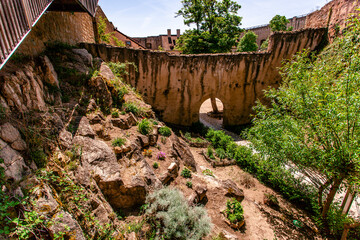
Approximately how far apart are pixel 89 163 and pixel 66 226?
1795 mm

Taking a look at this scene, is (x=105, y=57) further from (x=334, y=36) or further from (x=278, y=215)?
(x=334, y=36)

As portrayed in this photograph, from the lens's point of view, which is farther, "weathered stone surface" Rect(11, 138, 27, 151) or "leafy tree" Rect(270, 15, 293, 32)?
"leafy tree" Rect(270, 15, 293, 32)

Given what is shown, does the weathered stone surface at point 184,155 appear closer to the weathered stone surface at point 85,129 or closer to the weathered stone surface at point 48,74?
the weathered stone surface at point 85,129

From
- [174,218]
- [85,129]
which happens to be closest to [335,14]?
[174,218]

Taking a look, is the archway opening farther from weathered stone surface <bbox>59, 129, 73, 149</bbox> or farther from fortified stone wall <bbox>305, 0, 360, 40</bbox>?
weathered stone surface <bbox>59, 129, 73, 149</bbox>

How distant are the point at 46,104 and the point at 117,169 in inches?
104

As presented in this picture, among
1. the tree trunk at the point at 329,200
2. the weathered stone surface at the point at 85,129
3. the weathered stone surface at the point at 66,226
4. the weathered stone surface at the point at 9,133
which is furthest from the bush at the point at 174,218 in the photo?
the tree trunk at the point at 329,200

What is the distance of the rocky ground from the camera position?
337cm

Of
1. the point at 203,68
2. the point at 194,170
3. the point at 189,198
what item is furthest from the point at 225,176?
the point at 203,68

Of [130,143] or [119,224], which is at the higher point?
[130,143]

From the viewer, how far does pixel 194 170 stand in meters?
8.01

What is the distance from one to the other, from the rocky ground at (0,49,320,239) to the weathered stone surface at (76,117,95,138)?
3cm

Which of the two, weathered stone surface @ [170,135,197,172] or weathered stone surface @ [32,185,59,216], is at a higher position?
weathered stone surface @ [32,185,59,216]

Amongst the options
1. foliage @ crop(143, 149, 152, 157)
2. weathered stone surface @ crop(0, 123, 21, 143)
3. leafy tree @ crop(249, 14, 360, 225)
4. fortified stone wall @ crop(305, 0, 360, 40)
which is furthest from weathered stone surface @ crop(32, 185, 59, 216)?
fortified stone wall @ crop(305, 0, 360, 40)
